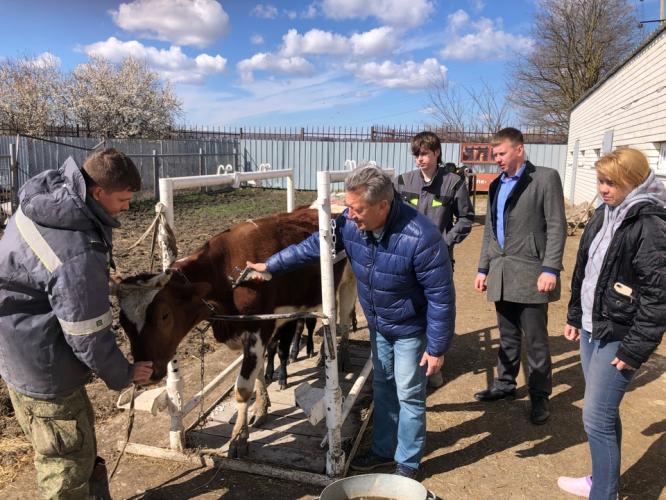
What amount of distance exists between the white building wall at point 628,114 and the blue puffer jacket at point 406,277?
774 cm

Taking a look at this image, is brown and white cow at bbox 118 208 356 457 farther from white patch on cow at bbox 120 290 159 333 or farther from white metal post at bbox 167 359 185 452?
white metal post at bbox 167 359 185 452

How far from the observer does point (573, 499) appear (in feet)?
9.48

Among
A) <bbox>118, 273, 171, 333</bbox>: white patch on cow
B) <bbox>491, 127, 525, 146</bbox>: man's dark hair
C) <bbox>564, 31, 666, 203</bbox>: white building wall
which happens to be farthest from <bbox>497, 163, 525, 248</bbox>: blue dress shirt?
<bbox>564, 31, 666, 203</bbox>: white building wall

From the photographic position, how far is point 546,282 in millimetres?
3377

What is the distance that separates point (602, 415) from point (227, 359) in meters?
3.45

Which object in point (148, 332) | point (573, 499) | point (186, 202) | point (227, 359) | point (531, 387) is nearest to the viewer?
point (148, 332)

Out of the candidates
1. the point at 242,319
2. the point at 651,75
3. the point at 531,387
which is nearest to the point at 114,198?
the point at 242,319

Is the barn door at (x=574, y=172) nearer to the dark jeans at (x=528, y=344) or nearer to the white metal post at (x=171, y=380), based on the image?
the dark jeans at (x=528, y=344)

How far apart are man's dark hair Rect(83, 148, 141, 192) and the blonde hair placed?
2147 mm

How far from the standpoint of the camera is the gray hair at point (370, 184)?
2475 millimetres

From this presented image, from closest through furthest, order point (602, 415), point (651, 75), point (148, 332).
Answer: point (602, 415) < point (148, 332) < point (651, 75)

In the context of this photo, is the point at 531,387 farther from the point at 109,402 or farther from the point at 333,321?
the point at 109,402

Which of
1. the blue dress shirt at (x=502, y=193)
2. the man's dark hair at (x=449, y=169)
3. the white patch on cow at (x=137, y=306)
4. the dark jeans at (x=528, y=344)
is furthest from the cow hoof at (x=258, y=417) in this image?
the man's dark hair at (x=449, y=169)

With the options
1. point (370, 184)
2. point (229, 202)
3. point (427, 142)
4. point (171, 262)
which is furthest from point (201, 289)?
point (229, 202)
